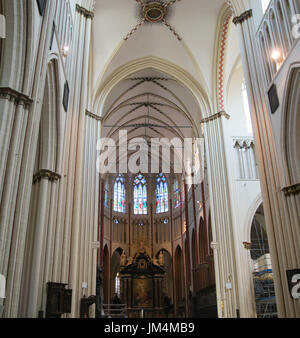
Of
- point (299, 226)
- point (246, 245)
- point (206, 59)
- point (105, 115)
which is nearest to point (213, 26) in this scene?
point (206, 59)

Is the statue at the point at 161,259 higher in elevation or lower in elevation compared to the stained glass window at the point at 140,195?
lower

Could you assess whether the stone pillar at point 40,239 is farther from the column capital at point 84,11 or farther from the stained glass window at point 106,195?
the stained glass window at point 106,195

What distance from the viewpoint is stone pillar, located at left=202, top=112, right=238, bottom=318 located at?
574 inches

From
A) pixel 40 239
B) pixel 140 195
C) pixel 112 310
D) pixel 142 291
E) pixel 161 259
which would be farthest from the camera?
pixel 140 195

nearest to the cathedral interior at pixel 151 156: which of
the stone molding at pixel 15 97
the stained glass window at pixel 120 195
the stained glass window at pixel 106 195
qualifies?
the stone molding at pixel 15 97

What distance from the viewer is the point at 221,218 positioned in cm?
1574

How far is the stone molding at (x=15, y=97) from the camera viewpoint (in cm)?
602

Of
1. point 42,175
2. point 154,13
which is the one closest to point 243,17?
point 154,13

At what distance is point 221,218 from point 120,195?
16.7 metres

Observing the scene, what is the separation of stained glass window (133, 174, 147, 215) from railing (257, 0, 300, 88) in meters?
22.5

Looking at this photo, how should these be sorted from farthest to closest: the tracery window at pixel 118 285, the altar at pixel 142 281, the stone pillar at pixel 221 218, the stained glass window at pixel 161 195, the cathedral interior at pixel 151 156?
1. the stained glass window at pixel 161 195
2. the tracery window at pixel 118 285
3. the altar at pixel 142 281
4. the stone pillar at pixel 221 218
5. the cathedral interior at pixel 151 156

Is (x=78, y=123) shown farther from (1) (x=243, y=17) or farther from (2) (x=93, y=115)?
(1) (x=243, y=17)

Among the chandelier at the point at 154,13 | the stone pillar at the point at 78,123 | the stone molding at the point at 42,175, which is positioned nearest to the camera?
the stone molding at the point at 42,175

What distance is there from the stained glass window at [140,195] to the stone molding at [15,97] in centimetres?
2573
